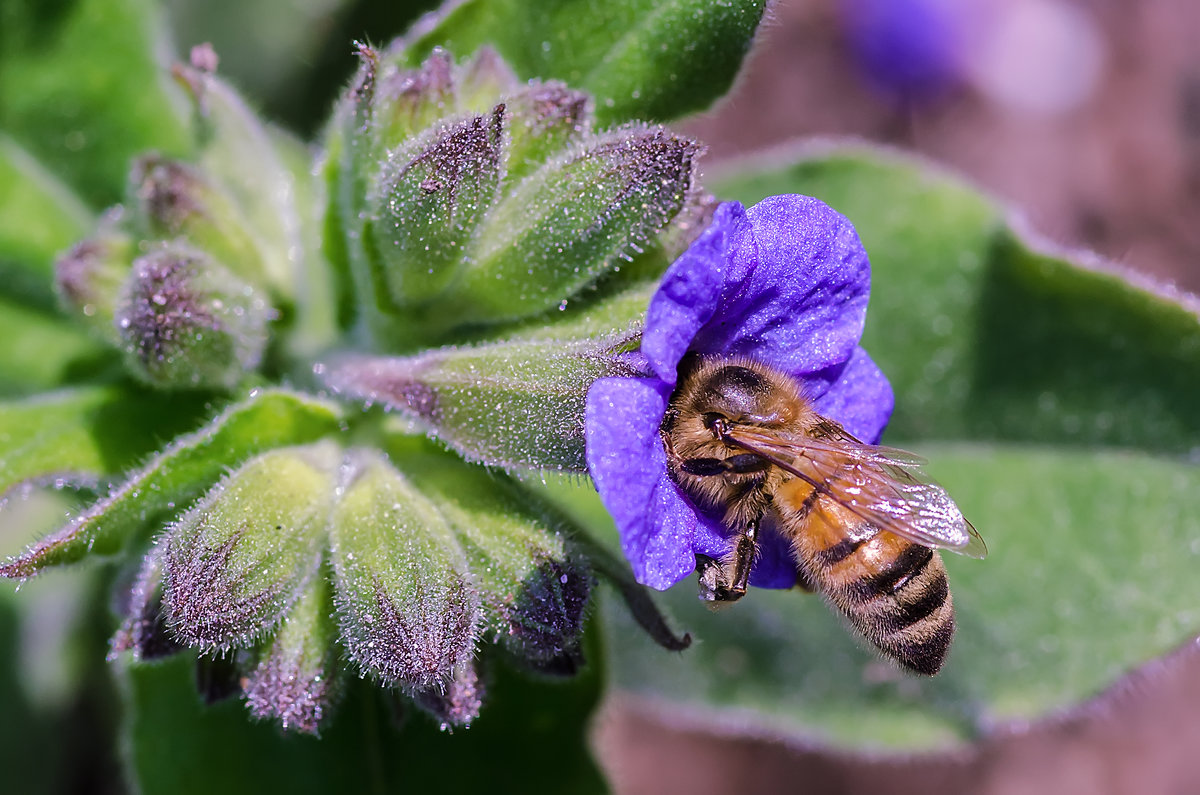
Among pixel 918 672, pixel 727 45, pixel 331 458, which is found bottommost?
pixel 918 672

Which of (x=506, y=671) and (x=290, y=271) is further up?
(x=290, y=271)

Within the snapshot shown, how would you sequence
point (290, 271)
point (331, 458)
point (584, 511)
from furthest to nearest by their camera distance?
1. point (584, 511)
2. point (290, 271)
3. point (331, 458)

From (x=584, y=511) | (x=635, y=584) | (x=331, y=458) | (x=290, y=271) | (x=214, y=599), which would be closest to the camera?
(x=214, y=599)

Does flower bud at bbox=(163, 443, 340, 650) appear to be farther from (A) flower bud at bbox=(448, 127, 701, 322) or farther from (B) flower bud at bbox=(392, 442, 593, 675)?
(A) flower bud at bbox=(448, 127, 701, 322)

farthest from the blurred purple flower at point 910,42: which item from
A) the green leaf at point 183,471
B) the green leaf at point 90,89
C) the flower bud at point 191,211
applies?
the green leaf at point 183,471

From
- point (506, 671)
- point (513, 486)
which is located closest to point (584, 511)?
point (506, 671)

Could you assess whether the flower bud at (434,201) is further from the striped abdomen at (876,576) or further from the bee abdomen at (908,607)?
the bee abdomen at (908,607)

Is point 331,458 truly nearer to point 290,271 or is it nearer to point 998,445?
point 290,271
